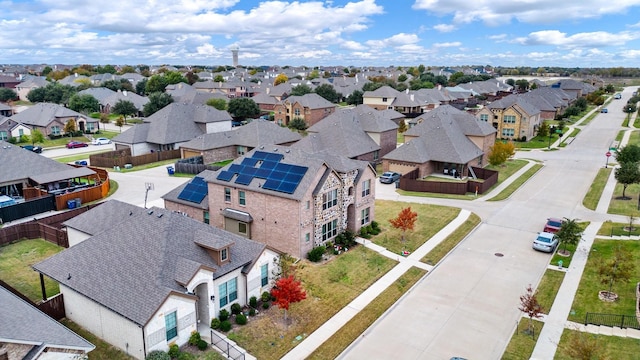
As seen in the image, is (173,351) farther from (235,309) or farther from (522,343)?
(522,343)

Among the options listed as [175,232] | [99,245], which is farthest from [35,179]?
[175,232]

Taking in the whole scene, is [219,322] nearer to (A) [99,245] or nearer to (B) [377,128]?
(A) [99,245]

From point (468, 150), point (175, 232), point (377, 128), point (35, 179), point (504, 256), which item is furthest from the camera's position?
point (377, 128)

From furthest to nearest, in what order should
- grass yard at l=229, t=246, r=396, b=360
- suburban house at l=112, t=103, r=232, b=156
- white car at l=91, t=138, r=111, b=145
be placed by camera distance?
white car at l=91, t=138, r=111, b=145, suburban house at l=112, t=103, r=232, b=156, grass yard at l=229, t=246, r=396, b=360

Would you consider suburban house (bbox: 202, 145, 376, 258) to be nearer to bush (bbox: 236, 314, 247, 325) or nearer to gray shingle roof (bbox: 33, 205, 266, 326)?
gray shingle roof (bbox: 33, 205, 266, 326)

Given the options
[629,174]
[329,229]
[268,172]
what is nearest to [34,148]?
[268,172]

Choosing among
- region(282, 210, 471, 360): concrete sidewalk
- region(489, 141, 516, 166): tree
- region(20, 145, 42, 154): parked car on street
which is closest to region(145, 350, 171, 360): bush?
region(282, 210, 471, 360): concrete sidewalk

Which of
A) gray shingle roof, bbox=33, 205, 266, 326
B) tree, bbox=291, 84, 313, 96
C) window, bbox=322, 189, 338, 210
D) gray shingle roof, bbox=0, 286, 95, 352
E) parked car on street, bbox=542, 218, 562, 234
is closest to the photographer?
gray shingle roof, bbox=0, 286, 95, 352
